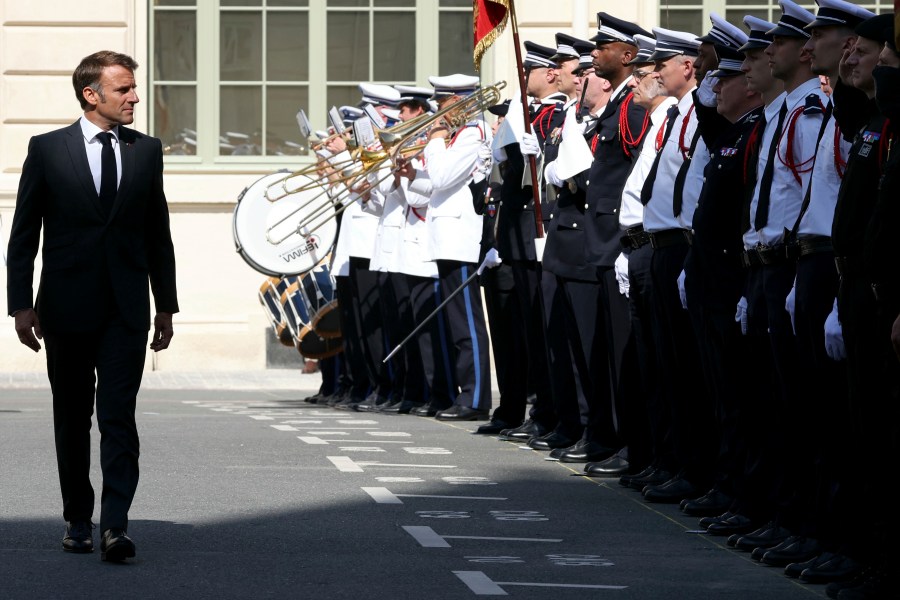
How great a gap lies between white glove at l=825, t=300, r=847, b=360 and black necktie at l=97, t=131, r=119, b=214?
2.77 meters

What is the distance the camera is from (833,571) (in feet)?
23.5

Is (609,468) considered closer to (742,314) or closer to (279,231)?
(742,314)

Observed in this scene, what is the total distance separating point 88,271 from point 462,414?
705cm

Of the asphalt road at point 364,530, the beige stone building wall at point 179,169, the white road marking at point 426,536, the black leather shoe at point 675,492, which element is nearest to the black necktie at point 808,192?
the asphalt road at point 364,530

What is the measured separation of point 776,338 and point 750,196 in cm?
67

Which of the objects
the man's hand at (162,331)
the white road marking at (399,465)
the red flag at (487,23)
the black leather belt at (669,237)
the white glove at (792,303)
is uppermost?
the red flag at (487,23)

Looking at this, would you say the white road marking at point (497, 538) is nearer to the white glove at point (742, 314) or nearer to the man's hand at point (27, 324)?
the white glove at point (742, 314)

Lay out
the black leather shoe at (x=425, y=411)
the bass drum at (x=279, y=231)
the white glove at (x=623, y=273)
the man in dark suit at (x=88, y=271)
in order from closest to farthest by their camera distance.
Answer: the man in dark suit at (x=88, y=271), the white glove at (x=623, y=273), the black leather shoe at (x=425, y=411), the bass drum at (x=279, y=231)

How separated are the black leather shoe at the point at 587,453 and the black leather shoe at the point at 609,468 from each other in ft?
1.44

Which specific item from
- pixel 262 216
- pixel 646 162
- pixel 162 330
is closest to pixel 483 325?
pixel 262 216

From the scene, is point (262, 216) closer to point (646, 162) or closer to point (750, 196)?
point (646, 162)

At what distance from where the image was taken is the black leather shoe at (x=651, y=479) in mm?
9766

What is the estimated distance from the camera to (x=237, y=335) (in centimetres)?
2053

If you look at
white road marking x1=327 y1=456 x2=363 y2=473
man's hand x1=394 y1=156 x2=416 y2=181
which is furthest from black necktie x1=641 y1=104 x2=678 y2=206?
man's hand x1=394 y1=156 x2=416 y2=181
